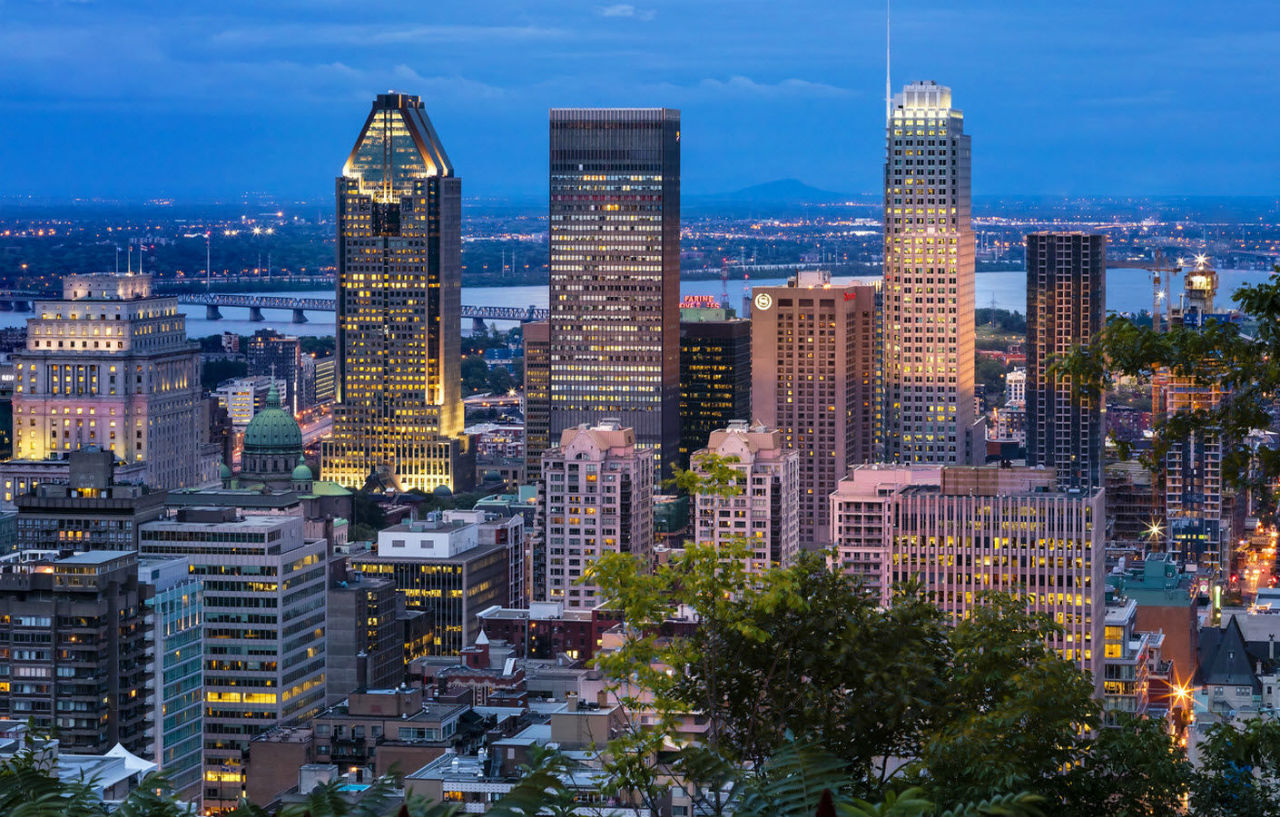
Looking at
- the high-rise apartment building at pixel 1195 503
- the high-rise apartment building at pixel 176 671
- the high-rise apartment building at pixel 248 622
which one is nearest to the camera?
the high-rise apartment building at pixel 176 671

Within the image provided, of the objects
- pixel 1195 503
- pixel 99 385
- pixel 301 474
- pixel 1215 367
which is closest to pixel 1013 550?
pixel 301 474

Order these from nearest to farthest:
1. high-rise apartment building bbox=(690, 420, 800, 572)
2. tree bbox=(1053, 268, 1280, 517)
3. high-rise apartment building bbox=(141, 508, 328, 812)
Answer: tree bbox=(1053, 268, 1280, 517), high-rise apartment building bbox=(141, 508, 328, 812), high-rise apartment building bbox=(690, 420, 800, 572)

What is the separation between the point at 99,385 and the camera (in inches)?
5960

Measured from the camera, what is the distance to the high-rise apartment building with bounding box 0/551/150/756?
268 feet

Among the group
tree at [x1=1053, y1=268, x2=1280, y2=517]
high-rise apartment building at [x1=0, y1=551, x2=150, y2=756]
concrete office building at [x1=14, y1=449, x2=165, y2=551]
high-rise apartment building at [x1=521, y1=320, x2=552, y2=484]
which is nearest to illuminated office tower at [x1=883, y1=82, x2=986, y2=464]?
high-rise apartment building at [x1=521, y1=320, x2=552, y2=484]

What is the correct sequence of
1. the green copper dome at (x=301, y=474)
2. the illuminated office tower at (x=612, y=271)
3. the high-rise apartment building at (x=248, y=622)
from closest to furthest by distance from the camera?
the high-rise apartment building at (x=248, y=622), the green copper dome at (x=301, y=474), the illuminated office tower at (x=612, y=271)

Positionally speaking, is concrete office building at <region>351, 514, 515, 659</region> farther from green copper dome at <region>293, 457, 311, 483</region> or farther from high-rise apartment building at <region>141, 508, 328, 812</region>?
green copper dome at <region>293, 457, 311, 483</region>

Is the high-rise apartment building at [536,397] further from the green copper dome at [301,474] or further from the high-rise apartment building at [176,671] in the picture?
the high-rise apartment building at [176,671]

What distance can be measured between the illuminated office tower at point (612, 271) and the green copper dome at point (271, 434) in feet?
132

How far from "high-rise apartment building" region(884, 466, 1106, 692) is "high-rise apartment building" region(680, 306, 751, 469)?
85592 mm

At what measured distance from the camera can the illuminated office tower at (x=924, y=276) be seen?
587 ft

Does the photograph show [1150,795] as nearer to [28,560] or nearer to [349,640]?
[28,560]

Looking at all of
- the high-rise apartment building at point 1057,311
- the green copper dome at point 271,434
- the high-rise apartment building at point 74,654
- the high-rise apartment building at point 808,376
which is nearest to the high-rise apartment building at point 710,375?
the high-rise apartment building at point 808,376

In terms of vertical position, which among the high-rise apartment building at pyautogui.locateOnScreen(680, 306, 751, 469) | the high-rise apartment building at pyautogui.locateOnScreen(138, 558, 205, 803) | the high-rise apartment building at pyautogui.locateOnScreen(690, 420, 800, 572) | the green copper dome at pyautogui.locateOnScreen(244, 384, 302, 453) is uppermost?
the high-rise apartment building at pyautogui.locateOnScreen(680, 306, 751, 469)
